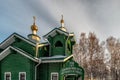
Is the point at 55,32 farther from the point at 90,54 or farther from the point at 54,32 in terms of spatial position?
the point at 90,54

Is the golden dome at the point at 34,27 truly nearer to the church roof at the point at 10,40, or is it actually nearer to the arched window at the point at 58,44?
the church roof at the point at 10,40

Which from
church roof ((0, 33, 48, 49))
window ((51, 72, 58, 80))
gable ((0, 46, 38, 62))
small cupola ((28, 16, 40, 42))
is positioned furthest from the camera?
small cupola ((28, 16, 40, 42))

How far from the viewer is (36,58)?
70.9 ft

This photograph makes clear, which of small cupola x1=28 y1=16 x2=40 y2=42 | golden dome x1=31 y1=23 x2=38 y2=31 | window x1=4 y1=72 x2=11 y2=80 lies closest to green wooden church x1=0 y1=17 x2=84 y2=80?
window x1=4 y1=72 x2=11 y2=80

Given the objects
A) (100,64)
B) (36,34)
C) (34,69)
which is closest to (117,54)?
(100,64)

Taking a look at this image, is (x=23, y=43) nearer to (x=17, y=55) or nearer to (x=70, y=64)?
(x=17, y=55)

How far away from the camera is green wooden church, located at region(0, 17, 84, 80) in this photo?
21.5 meters

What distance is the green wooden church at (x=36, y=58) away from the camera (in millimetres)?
21484

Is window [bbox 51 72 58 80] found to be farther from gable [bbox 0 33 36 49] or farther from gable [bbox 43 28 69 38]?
gable [bbox 0 33 36 49]

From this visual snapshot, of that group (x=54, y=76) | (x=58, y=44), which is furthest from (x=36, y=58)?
(x=58, y=44)

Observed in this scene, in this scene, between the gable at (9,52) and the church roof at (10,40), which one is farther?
the church roof at (10,40)

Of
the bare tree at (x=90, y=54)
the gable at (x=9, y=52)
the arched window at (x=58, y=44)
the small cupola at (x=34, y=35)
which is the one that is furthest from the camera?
the bare tree at (x=90, y=54)

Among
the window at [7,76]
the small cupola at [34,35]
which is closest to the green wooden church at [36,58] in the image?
the window at [7,76]

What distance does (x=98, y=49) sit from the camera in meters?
37.9
